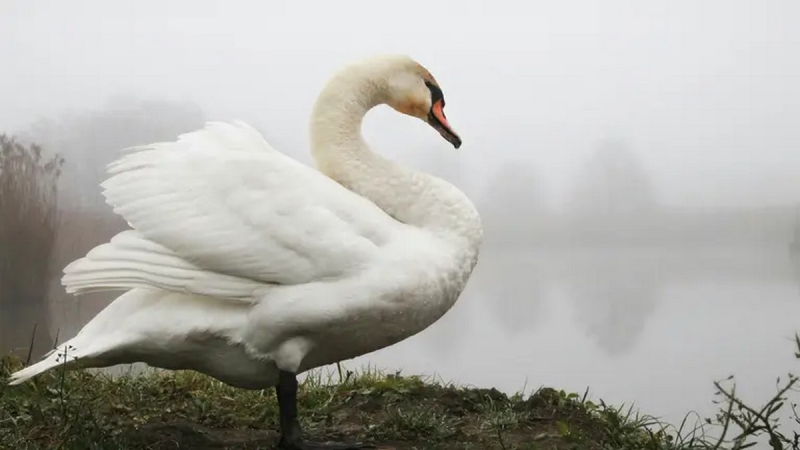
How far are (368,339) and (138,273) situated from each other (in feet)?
1.46

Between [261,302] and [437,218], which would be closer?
[261,302]

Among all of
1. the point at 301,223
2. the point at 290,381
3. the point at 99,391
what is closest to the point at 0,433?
the point at 99,391

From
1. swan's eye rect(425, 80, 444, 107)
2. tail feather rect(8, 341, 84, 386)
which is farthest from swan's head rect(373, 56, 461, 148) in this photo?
tail feather rect(8, 341, 84, 386)

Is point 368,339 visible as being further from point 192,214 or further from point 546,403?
point 546,403

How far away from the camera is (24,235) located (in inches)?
113

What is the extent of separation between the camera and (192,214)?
4.80 ft

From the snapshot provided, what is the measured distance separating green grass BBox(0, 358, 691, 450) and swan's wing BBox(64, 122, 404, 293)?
0.35 meters

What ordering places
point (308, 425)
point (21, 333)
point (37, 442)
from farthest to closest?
point (21, 333) < point (308, 425) < point (37, 442)

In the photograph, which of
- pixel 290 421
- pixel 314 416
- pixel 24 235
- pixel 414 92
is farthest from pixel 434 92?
pixel 24 235

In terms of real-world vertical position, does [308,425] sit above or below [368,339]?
below

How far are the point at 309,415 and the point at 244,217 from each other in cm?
81

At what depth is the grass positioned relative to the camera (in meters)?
1.66

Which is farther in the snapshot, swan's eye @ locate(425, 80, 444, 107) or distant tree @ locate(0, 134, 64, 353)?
distant tree @ locate(0, 134, 64, 353)

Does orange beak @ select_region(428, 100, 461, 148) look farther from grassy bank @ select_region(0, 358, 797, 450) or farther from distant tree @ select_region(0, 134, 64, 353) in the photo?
distant tree @ select_region(0, 134, 64, 353)
